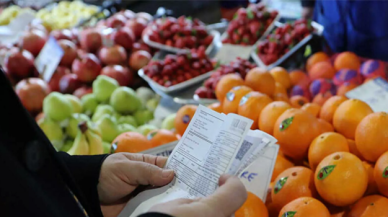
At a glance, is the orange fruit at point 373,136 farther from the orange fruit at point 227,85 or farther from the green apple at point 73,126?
the green apple at point 73,126

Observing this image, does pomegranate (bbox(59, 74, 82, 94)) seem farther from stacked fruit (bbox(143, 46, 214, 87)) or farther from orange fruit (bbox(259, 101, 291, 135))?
orange fruit (bbox(259, 101, 291, 135))

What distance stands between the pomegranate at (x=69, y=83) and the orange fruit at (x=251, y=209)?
1.89 meters

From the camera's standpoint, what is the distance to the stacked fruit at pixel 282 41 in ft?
8.22

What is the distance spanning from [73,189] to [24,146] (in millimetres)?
148

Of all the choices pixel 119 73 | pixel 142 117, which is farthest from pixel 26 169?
pixel 119 73

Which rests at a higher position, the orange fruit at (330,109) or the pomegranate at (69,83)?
the orange fruit at (330,109)

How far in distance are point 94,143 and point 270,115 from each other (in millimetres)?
844

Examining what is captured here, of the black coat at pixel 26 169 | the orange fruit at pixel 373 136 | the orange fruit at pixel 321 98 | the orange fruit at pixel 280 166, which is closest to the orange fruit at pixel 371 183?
the orange fruit at pixel 373 136

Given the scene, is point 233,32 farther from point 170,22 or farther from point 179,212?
point 179,212

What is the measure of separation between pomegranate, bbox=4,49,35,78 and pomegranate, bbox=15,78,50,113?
33 cm

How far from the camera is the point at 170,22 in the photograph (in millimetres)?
3043

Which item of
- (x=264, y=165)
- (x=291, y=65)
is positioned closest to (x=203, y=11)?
(x=291, y=65)

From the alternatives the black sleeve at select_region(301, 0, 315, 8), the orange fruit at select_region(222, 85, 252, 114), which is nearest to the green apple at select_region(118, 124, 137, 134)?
the orange fruit at select_region(222, 85, 252, 114)

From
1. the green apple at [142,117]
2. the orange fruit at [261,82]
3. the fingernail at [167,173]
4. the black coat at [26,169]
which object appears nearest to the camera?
the black coat at [26,169]
